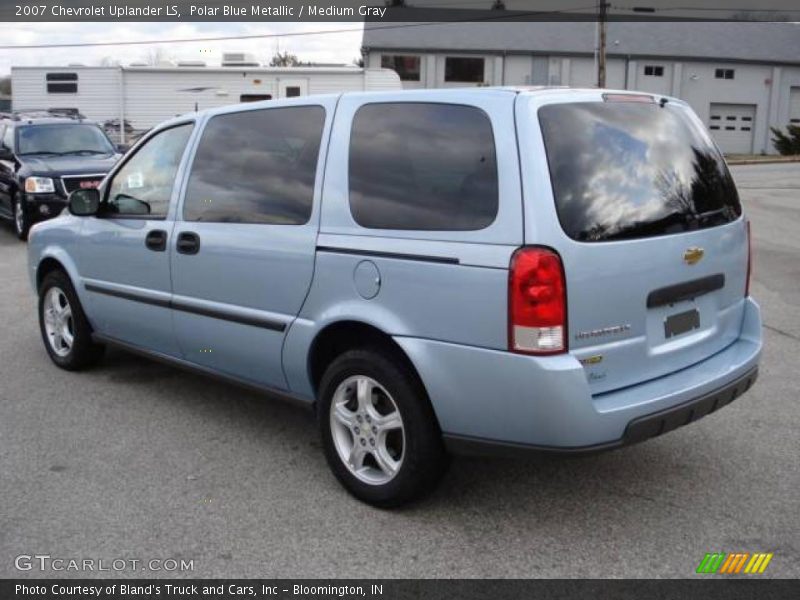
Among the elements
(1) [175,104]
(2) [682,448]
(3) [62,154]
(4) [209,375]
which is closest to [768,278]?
(2) [682,448]

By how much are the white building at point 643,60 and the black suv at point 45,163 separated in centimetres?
3127

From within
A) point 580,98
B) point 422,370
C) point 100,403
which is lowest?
point 100,403

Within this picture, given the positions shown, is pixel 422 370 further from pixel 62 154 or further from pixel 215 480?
pixel 62 154

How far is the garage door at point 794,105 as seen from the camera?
159 ft

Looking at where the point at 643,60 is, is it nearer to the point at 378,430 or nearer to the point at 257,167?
the point at 257,167

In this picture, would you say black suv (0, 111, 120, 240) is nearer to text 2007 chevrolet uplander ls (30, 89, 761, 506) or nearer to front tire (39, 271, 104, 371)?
front tire (39, 271, 104, 371)

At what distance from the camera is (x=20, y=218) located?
13.8 metres

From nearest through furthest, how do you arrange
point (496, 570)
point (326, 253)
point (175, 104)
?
point (496, 570) < point (326, 253) < point (175, 104)

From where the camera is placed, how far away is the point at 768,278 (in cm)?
990

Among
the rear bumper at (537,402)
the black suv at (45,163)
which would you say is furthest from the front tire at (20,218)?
the rear bumper at (537,402)

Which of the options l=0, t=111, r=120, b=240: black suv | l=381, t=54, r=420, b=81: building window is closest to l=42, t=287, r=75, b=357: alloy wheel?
l=0, t=111, r=120, b=240: black suv

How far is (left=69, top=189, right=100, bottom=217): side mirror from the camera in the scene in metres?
5.63

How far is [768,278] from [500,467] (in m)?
6.57

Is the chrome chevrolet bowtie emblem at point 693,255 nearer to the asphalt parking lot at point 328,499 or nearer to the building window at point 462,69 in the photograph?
the asphalt parking lot at point 328,499
